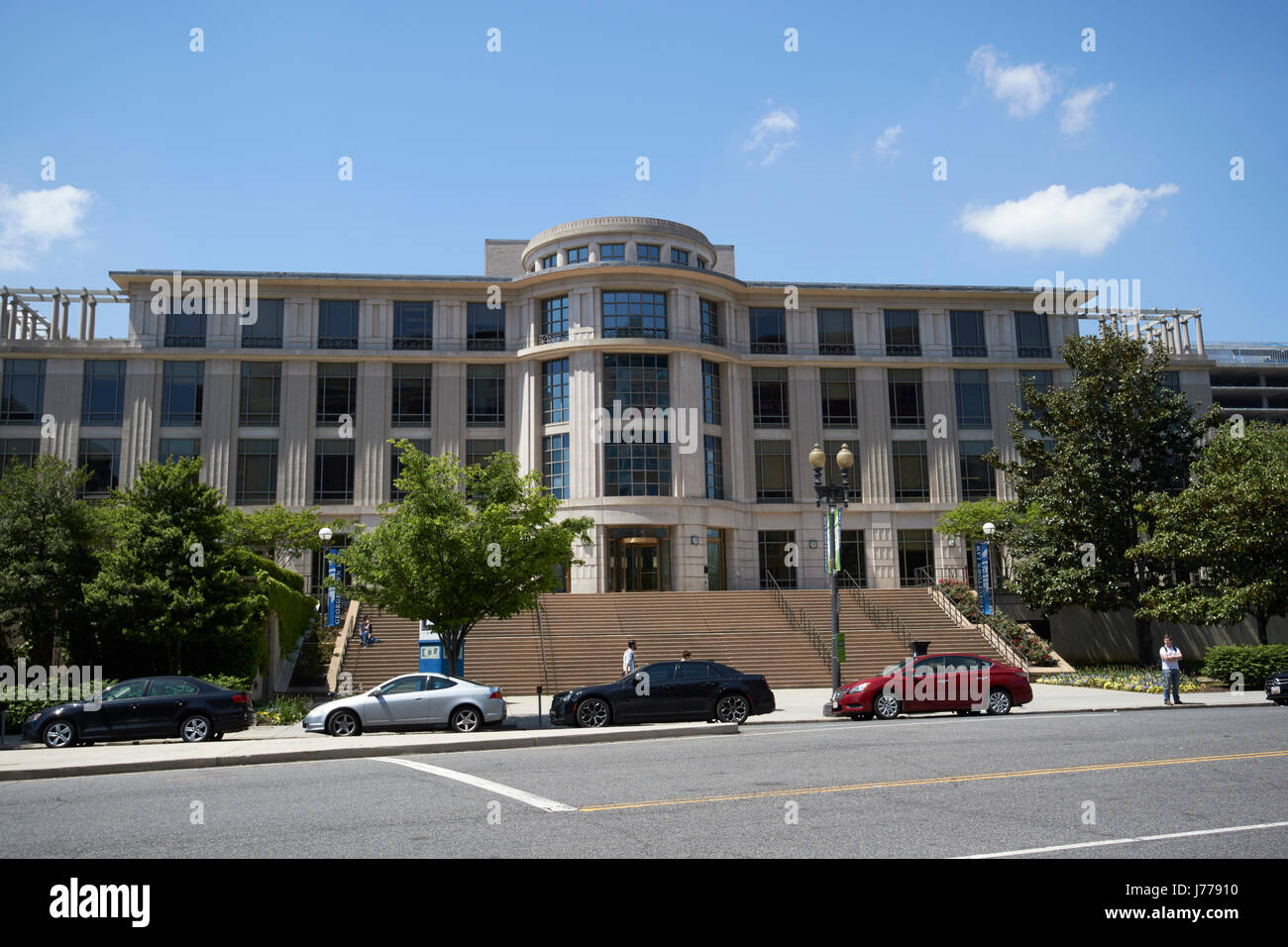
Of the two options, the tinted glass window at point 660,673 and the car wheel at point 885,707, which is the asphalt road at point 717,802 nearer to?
the tinted glass window at point 660,673

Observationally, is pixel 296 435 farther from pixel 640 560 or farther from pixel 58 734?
pixel 58 734

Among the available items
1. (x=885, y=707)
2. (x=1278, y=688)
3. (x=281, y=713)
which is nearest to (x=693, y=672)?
(x=885, y=707)

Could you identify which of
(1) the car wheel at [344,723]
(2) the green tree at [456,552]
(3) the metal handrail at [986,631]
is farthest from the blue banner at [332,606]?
(3) the metal handrail at [986,631]

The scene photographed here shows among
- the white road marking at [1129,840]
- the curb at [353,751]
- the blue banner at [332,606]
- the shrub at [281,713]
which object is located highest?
the blue banner at [332,606]

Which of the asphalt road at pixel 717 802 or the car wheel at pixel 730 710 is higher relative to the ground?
Answer: the asphalt road at pixel 717 802

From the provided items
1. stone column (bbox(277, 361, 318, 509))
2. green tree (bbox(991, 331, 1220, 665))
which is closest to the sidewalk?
green tree (bbox(991, 331, 1220, 665))

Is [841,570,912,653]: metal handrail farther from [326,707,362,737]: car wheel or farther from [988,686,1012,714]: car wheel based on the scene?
[326,707,362,737]: car wheel

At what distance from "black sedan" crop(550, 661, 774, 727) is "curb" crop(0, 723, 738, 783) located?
0.92m

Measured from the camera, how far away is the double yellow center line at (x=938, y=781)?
9692mm

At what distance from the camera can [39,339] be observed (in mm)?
44469

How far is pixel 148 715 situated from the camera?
1808cm

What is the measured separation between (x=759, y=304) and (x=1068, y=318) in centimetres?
1705

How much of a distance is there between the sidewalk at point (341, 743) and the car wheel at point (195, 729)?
0.36 m
